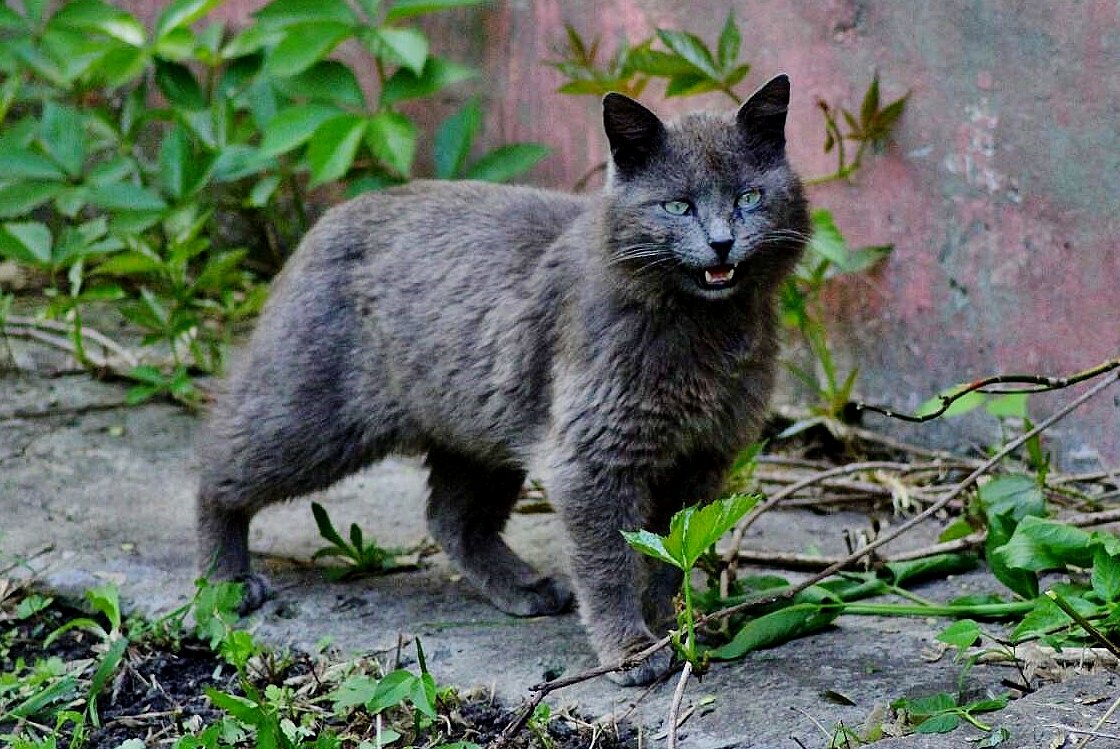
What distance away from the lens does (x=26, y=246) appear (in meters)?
4.98

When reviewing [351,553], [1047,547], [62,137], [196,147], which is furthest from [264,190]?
[1047,547]

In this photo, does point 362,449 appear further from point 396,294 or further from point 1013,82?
point 1013,82

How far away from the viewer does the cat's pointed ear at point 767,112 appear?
10.3ft

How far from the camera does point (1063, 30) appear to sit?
3705 mm

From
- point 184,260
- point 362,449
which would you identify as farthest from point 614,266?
point 184,260

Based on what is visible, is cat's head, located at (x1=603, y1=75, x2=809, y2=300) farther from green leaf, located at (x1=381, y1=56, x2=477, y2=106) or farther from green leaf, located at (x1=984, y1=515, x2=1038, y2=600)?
green leaf, located at (x1=381, y1=56, x2=477, y2=106)

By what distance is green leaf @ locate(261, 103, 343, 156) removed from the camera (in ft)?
15.9

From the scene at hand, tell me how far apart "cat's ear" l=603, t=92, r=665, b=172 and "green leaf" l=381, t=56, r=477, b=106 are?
1.98 meters

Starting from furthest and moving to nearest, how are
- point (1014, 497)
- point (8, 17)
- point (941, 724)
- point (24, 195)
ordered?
point (8, 17)
point (24, 195)
point (1014, 497)
point (941, 724)

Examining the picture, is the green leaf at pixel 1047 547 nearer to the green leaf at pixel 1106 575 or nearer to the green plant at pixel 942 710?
the green leaf at pixel 1106 575

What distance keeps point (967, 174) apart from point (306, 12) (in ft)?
7.53

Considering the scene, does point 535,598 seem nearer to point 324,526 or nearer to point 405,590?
point 405,590

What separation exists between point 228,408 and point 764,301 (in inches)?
57.8

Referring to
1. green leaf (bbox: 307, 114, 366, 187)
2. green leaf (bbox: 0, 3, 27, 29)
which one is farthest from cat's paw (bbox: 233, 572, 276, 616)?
green leaf (bbox: 0, 3, 27, 29)
